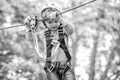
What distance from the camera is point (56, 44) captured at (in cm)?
299

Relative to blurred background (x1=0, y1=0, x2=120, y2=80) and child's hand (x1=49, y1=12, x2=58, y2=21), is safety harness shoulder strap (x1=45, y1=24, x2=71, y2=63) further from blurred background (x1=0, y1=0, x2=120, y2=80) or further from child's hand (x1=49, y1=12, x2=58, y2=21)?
blurred background (x1=0, y1=0, x2=120, y2=80)

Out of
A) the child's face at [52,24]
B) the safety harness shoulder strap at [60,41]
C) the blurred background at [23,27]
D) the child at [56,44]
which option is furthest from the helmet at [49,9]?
the blurred background at [23,27]

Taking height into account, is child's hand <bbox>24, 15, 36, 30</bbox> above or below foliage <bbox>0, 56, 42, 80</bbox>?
above

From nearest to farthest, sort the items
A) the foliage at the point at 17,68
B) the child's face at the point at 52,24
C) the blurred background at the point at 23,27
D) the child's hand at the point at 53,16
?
1. the child's hand at the point at 53,16
2. the child's face at the point at 52,24
3. the foliage at the point at 17,68
4. the blurred background at the point at 23,27

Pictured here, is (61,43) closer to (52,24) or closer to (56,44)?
(56,44)

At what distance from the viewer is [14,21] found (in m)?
6.79

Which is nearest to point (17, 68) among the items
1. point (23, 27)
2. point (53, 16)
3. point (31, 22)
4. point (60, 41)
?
point (23, 27)

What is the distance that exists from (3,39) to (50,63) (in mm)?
3813

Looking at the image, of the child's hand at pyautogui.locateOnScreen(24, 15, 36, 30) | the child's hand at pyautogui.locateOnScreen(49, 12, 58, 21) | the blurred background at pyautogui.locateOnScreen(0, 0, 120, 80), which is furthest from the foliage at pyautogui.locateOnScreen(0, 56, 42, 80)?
the child's hand at pyautogui.locateOnScreen(49, 12, 58, 21)

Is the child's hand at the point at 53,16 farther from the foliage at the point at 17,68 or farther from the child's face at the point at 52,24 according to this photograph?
the foliage at the point at 17,68

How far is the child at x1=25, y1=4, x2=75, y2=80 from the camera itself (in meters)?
2.95

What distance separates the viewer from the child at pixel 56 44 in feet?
9.67

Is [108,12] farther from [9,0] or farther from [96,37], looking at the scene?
[9,0]

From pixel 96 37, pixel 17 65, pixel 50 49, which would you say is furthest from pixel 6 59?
pixel 50 49
